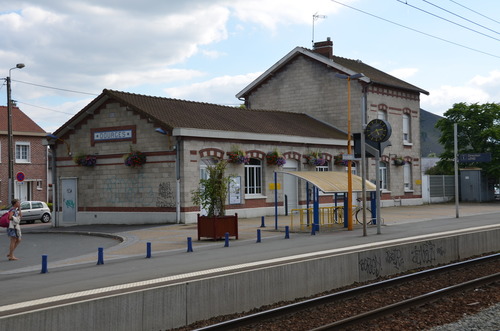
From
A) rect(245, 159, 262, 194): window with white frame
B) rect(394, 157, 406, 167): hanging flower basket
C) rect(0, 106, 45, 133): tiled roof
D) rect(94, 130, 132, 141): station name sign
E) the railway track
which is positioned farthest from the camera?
rect(0, 106, 45, 133): tiled roof

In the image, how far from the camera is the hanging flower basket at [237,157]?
29.0 m

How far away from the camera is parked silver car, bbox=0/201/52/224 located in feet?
118

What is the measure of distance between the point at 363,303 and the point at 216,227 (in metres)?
9.43

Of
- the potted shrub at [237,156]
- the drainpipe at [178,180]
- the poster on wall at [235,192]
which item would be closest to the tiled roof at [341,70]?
the potted shrub at [237,156]

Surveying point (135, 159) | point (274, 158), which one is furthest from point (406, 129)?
point (135, 159)

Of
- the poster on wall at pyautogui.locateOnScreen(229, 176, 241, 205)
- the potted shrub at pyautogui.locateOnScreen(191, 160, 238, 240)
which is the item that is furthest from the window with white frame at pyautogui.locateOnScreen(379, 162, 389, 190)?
the potted shrub at pyautogui.locateOnScreen(191, 160, 238, 240)

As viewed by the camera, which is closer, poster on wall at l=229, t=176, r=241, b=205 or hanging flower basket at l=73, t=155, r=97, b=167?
poster on wall at l=229, t=176, r=241, b=205

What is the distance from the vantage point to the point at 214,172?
20.0 m

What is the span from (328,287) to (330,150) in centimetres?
2360

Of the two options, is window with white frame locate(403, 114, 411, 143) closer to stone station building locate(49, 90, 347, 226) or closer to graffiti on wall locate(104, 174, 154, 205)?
stone station building locate(49, 90, 347, 226)

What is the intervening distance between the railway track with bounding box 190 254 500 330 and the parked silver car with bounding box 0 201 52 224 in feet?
90.5

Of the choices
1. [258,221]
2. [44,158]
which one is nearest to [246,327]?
[258,221]

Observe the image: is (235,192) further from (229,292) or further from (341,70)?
(229,292)

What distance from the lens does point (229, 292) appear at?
1036 cm
